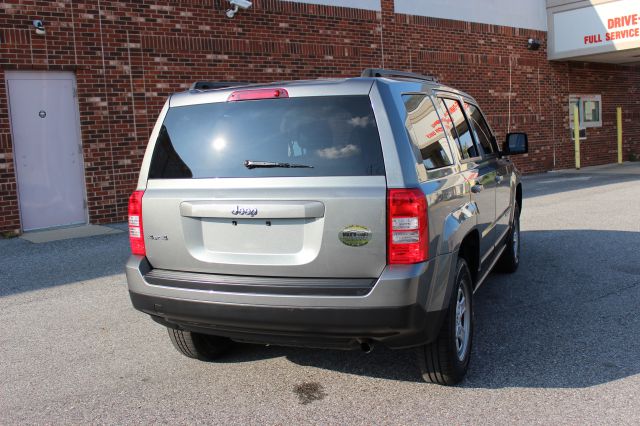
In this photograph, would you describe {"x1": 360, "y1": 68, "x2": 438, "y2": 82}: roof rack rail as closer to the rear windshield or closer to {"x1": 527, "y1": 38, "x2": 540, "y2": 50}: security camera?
the rear windshield

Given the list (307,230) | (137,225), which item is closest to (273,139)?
(307,230)

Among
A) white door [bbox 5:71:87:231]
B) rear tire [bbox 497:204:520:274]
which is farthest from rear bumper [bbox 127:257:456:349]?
white door [bbox 5:71:87:231]

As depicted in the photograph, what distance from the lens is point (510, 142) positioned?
5.98 metres

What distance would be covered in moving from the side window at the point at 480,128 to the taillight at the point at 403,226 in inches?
84.7

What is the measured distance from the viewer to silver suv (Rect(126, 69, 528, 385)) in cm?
334

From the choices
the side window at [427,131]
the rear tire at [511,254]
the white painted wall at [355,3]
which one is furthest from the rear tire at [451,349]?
the white painted wall at [355,3]

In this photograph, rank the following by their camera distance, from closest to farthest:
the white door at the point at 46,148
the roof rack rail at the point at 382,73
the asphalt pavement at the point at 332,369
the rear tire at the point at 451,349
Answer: the asphalt pavement at the point at 332,369, the rear tire at the point at 451,349, the roof rack rail at the point at 382,73, the white door at the point at 46,148

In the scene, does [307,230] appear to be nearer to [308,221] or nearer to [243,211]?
[308,221]

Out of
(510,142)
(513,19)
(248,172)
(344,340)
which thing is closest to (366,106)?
(248,172)

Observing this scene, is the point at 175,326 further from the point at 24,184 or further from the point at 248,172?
the point at 24,184

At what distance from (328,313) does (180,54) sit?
9.63m

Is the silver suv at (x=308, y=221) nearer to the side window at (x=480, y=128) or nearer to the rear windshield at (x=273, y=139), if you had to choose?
the rear windshield at (x=273, y=139)

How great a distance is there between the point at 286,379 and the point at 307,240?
1.11 meters

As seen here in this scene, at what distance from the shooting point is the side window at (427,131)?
3.69m
